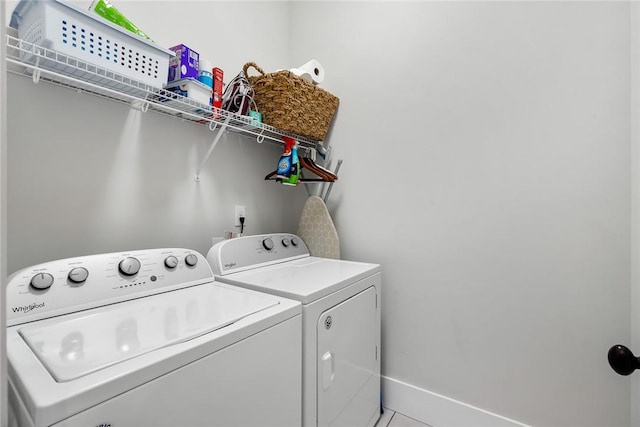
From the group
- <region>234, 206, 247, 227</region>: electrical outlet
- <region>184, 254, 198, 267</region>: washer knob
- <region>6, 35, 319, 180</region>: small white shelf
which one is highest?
<region>6, 35, 319, 180</region>: small white shelf

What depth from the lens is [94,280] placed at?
920mm

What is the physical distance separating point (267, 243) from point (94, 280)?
2.58ft

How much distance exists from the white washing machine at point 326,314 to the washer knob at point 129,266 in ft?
1.07

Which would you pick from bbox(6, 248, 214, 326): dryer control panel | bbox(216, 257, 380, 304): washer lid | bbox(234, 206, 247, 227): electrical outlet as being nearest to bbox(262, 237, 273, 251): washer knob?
bbox(216, 257, 380, 304): washer lid

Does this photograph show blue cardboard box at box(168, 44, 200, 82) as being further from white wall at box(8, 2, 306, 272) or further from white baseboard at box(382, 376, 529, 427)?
white baseboard at box(382, 376, 529, 427)

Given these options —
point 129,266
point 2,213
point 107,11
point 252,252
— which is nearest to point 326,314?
point 252,252

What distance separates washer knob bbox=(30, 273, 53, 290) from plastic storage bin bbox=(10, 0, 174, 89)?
0.62 metres

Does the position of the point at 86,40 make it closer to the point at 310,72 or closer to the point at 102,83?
the point at 102,83

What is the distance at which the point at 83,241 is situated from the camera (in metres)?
1.14

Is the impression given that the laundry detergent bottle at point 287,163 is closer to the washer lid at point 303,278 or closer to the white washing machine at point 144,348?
the washer lid at point 303,278

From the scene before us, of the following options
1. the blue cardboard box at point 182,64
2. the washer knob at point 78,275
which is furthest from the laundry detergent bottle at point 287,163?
the washer knob at point 78,275

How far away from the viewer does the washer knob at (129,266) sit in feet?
3.25

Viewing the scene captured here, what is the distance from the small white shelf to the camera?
0.87 metres

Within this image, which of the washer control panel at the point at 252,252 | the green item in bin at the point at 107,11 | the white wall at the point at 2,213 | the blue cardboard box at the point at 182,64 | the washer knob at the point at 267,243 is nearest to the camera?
the white wall at the point at 2,213
